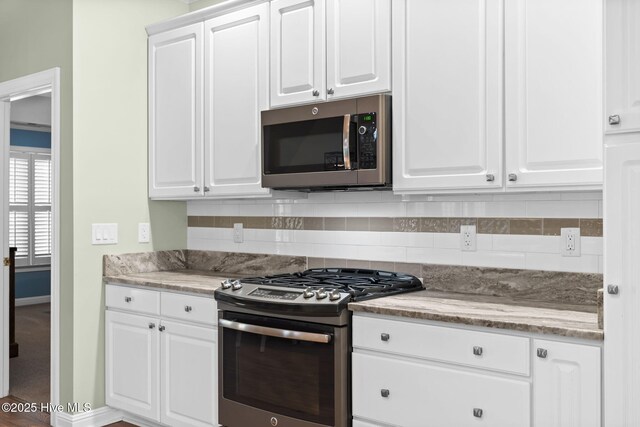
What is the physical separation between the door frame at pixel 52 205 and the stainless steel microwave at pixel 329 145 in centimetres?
130

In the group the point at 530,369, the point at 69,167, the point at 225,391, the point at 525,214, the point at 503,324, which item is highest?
the point at 69,167

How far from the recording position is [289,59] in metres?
3.07

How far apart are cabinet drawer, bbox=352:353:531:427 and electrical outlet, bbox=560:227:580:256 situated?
739 mm

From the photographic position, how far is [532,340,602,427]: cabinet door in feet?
6.29

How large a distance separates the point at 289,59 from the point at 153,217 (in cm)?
144

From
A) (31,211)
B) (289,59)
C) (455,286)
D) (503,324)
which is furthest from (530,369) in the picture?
(31,211)

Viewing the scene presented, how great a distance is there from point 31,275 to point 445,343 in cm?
698

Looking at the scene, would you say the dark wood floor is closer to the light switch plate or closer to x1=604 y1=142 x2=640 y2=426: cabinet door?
the light switch plate

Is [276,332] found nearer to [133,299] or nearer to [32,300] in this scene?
[133,299]

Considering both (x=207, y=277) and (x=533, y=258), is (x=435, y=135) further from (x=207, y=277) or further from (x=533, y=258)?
(x=207, y=277)

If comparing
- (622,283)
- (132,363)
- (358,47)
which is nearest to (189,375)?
(132,363)

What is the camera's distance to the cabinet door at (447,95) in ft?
8.00

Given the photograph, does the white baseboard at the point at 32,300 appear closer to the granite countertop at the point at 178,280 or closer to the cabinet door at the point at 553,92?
the granite countertop at the point at 178,280

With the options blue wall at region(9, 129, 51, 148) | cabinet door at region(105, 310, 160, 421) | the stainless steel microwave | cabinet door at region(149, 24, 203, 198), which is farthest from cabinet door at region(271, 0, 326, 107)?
blue wall at region(9, 129, 51, 148)
